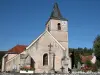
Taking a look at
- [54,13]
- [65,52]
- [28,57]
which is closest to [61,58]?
[65,52]

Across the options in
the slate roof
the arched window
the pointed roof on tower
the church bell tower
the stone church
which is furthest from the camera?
the slate roof

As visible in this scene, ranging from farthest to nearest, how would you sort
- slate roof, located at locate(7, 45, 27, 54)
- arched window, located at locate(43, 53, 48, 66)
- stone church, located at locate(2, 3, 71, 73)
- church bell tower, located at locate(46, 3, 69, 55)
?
slate roof, located at locate(7, 45, 27, 54) → church bell tower, located at locate(46, 3, 69, 55) → arched window, located at locate(43, 53, 48, 66) → stone church, located at locate(2, 3, 71, 73)

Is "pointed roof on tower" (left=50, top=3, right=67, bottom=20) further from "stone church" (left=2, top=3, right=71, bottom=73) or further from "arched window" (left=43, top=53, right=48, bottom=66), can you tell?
"arched window" (left=43, top=53, right=48, bottom=66)

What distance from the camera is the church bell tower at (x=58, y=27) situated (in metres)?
39.6

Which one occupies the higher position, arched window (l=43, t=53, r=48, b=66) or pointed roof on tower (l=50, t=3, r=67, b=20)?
pointed roof on tower (l=50, t=3, r=67, b=20)

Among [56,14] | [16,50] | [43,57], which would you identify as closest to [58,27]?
[56,14]

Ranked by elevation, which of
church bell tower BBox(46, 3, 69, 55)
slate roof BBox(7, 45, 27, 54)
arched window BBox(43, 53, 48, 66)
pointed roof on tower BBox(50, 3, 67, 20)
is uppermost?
pointed roof on tower BBox(50, 3, 67, 20)

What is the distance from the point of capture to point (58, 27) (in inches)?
1591

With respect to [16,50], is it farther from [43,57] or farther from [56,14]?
[56,14]

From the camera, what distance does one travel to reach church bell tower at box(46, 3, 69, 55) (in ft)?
130

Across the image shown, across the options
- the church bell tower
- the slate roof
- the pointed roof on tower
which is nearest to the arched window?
the church bell tower

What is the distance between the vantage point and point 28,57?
32.8 meters

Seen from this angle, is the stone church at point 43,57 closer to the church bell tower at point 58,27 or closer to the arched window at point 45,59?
the arched window at point 45,59

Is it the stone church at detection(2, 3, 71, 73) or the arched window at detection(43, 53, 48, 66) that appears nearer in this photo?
the stone church at detection(2, 3, 71, 73)
